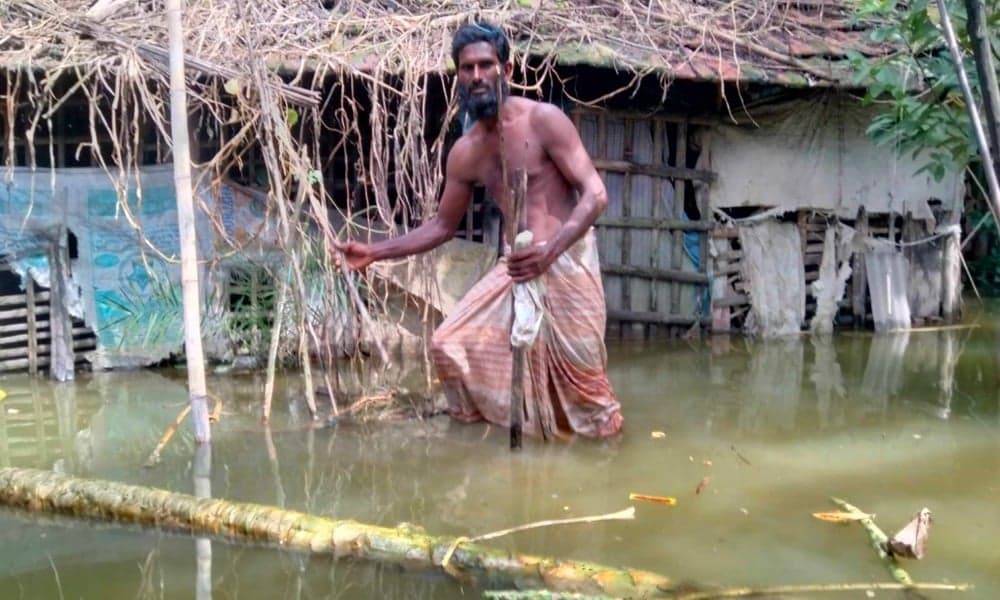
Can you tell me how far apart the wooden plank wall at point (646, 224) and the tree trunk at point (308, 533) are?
15.9 ft

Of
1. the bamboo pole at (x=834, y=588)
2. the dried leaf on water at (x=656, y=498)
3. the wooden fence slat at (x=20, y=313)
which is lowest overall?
the bamboo pole at (x=834, y=588)

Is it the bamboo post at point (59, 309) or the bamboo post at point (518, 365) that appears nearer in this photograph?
the bamboo post at point (518, 365)

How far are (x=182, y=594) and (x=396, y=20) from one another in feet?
14.9

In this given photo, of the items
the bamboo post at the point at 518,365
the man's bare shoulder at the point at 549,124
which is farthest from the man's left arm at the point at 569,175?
the bamboo post at the point at 518,365

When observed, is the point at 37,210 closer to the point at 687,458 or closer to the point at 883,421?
the point at 687,458

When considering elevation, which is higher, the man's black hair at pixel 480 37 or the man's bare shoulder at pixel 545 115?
the man's black hair at pixel 480 37

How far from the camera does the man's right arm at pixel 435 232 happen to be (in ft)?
15.6

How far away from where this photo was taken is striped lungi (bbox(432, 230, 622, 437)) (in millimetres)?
4684

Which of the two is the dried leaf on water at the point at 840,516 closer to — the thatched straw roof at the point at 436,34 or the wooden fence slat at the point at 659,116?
the thatched straw roof at the point at 436,34

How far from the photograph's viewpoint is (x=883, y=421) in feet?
17.2

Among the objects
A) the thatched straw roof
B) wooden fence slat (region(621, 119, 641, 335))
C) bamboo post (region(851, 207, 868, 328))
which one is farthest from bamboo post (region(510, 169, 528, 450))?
bamboo post (region(851, 207, 868, 328))

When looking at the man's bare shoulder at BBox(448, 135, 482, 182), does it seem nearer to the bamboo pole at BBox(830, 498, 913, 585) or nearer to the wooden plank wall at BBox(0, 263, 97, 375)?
the bamboo pole at BBox(830, 498, 913, 585)

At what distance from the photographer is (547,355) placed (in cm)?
470

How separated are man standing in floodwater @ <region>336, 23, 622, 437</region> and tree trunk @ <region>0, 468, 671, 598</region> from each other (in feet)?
4.98
